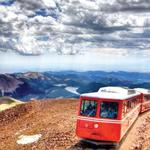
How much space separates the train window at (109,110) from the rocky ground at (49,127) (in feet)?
10.5

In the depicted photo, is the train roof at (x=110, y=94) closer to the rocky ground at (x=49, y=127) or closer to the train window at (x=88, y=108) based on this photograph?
the train window at (x=88, y=108)

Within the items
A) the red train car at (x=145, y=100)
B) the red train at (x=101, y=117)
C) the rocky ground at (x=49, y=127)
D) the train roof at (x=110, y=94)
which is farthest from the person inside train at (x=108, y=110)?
the red train car at (x=145, y=100)

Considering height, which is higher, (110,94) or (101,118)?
(110,94)

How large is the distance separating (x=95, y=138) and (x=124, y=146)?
3727mm

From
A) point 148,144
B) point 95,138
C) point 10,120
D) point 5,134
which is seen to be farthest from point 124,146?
point 10,120

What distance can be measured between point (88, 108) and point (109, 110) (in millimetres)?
1555

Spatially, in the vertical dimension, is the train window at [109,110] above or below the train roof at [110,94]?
below

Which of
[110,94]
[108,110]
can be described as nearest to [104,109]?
[108,110]

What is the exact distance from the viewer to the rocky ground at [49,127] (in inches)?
1140

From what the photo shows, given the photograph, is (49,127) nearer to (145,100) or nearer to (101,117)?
(101,117)

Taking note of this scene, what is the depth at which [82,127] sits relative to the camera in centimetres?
2655

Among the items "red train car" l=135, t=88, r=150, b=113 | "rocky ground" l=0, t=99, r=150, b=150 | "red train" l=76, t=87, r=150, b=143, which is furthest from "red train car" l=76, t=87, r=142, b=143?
"red train car" l=135, t=88, r=150, b=113

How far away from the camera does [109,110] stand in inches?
1030

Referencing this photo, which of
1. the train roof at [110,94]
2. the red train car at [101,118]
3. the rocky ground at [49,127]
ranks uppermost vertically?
the train roof at [110,94]
